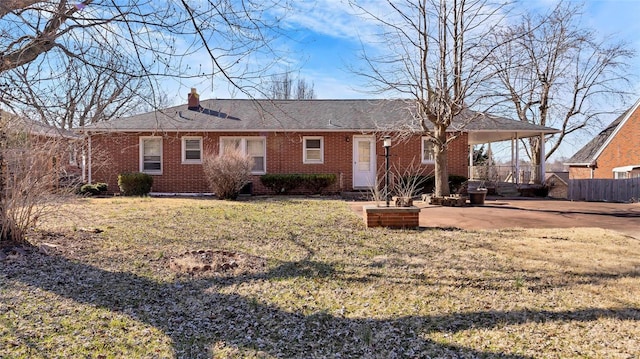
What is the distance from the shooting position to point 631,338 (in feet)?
9.83

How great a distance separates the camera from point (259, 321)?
132 inches

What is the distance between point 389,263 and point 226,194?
8.53 m

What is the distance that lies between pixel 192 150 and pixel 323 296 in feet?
42.9

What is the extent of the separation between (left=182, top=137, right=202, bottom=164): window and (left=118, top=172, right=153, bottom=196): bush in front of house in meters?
1.76

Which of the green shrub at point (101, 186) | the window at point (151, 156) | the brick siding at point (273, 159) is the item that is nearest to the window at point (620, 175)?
the brick siding at point (273, 159)

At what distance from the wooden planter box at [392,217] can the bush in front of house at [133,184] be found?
10.2m

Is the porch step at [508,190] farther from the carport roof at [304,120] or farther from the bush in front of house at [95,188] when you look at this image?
the bush in front of house at [95,188]

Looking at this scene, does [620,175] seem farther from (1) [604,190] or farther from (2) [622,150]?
(1) [604,190]

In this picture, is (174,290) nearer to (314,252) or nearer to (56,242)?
(314,252)

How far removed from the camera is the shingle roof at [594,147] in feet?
75.2

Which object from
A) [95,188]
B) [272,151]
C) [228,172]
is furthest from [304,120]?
[95,188]

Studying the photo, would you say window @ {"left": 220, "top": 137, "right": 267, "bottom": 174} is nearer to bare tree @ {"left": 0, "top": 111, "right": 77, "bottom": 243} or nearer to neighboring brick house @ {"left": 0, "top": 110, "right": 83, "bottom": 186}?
neighboring brick house @ {"left": 0, "top": 110, "right": 83, "bottom": 186}

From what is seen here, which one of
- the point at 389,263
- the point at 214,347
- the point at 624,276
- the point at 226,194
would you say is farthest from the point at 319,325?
the point at 226,194

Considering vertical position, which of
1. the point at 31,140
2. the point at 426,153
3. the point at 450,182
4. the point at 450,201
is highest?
the point at 426,153
